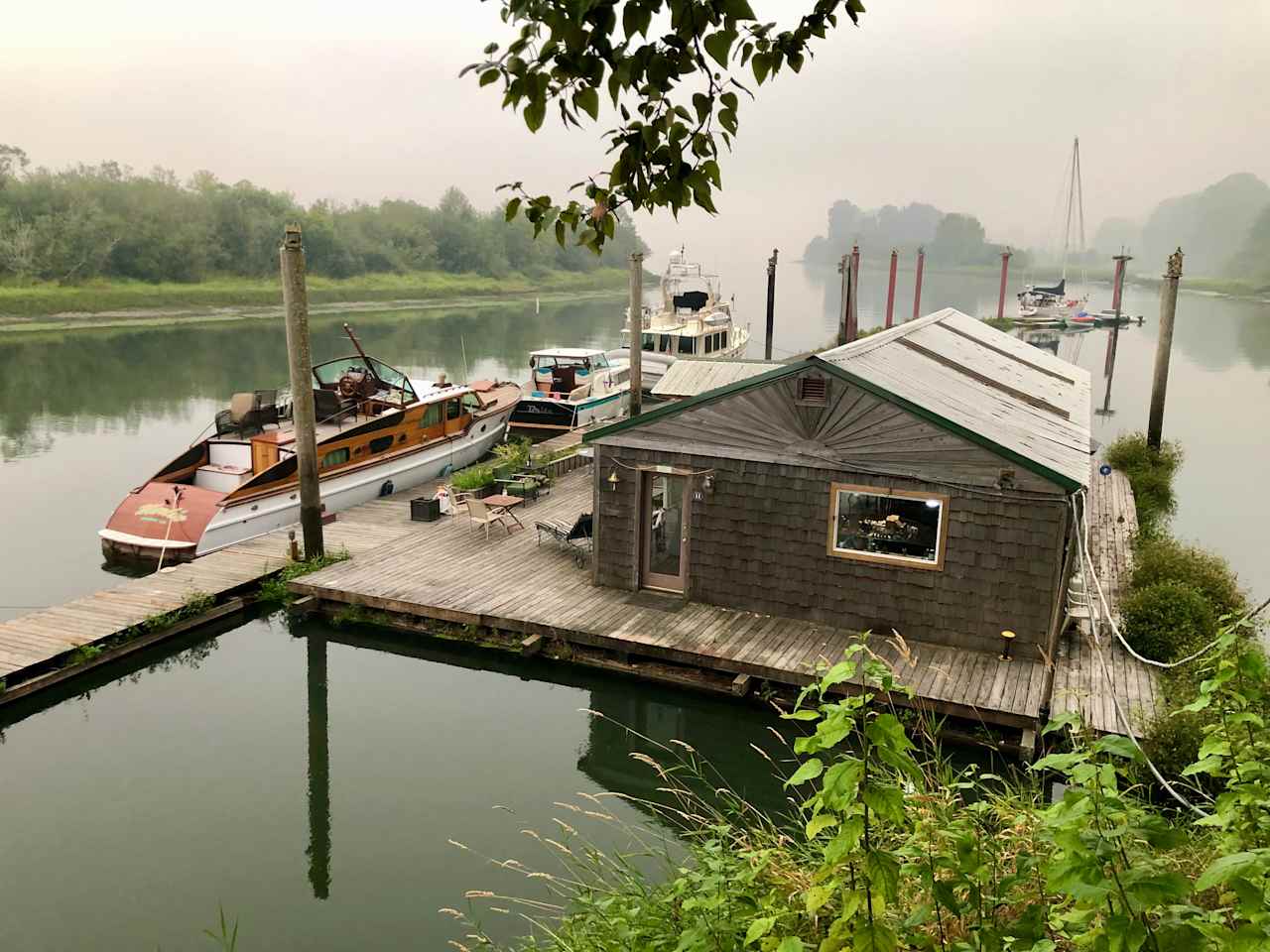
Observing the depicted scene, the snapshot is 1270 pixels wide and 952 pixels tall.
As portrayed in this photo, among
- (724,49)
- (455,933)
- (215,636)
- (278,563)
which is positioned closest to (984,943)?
(724,49)

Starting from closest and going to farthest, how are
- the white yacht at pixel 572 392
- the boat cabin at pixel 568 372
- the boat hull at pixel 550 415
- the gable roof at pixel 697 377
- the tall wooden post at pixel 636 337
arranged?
the gable roof at pixel 697 377 → the tall wooden post at pixel 636 337 → the boat hull at pixel 550 415 → the white yacht at pixel 572 392 → the boat cabin at pixel 568 372

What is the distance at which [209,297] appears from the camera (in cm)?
6956

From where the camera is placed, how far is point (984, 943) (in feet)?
10.6

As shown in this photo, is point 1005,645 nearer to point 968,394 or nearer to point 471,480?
point 968,394

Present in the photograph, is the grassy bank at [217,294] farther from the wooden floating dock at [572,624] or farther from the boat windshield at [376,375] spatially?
the wooden floating dock at [572,624]

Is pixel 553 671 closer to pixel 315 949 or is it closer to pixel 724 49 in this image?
pixel 315 949

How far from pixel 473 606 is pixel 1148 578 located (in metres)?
8.12

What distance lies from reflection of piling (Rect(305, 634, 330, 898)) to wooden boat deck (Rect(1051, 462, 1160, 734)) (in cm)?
587

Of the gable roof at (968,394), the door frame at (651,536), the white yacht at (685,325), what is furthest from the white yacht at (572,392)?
the door frame at (651,536)

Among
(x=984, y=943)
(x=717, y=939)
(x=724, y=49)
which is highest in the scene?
(x=724, y=49)

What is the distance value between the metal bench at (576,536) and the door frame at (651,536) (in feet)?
4.50

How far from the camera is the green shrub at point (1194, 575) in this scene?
430 inches

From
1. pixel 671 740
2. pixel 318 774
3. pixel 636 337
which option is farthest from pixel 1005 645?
pixel 636 337

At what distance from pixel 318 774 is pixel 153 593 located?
4.79 meters
